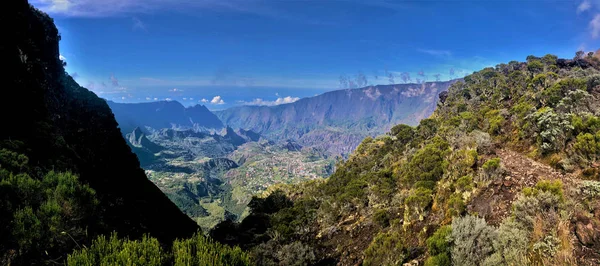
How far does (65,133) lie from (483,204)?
139 feet

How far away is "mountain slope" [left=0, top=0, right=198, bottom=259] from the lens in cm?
2359

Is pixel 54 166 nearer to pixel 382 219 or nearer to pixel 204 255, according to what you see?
pixel 204 255

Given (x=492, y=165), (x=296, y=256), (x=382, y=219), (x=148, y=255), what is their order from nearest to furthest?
(x=148, y=255)
(x=492, y=165)
(x=382, y=219)
(x=296, y=256)

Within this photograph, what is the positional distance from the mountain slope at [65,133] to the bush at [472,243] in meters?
15.7

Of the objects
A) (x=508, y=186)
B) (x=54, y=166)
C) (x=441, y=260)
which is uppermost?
(x=508, y=186)

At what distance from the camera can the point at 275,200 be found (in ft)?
183

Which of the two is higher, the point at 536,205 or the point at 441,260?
the point at 536,205

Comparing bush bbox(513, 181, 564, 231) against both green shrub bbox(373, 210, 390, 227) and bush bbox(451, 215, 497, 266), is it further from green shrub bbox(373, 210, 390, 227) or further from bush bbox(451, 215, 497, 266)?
green shrub bbox(373, 210, 390, 227)

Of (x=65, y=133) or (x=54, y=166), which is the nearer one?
(x=54, y=166)

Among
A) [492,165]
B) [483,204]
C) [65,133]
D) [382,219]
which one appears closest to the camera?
[483,204]

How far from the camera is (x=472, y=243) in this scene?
395 inches

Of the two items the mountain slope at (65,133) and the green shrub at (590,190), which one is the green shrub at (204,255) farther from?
the green shrub at (590,190)

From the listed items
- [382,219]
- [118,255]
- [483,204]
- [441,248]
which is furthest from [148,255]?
[382,219]

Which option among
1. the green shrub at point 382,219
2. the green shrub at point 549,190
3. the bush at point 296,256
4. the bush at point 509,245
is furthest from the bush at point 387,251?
the green shrub at point 549,190
